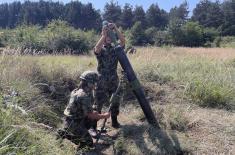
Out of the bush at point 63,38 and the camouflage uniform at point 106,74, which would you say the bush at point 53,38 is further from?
the camouflage uniform at point 106,74

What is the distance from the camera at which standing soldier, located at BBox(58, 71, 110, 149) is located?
582 centimetres

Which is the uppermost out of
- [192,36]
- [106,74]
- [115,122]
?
[106,74]

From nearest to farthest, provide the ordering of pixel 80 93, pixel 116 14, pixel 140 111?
pixel 80 93 < pixel 140 111 < pixel 116 14

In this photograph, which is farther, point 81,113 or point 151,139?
point 151,139

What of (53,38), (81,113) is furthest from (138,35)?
(81,113)

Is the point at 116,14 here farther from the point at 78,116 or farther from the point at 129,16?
the point at 78,116

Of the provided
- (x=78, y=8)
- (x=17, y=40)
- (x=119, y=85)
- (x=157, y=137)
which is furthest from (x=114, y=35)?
(x=78, y=8)

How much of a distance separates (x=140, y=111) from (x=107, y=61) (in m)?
1.30

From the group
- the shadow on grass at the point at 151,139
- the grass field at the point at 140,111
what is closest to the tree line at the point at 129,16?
the grass field at the point at 140,111

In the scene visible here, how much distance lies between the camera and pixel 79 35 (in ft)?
89.3

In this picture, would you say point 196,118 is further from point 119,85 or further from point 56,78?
point 56,78

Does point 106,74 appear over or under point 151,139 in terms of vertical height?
over

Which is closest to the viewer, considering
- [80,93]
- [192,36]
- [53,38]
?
[80,93]

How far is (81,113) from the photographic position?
5930 mm
